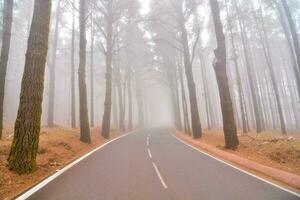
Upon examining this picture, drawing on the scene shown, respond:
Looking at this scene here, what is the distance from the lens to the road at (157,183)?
6.00 meters

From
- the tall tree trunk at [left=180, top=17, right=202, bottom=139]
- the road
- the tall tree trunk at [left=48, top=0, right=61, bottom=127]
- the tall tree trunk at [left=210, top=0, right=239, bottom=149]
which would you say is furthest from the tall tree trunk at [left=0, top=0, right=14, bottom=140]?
the tall tree trunk at [left=180, top=17, right=202, bottom=139]

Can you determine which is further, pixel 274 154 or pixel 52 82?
pixel 52 82

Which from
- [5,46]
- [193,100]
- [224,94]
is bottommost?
[224,94]

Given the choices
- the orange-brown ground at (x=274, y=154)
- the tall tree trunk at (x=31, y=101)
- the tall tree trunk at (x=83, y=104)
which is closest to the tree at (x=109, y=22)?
the tall tree trunk at (x=83, y=104)

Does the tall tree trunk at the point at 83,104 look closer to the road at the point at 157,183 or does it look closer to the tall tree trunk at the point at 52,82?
the road at the point at 157,183

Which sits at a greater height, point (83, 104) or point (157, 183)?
point (83, 104)

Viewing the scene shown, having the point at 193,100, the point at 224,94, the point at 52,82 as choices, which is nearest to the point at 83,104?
the point at 224,94

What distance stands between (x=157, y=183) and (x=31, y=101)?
4.39 meters

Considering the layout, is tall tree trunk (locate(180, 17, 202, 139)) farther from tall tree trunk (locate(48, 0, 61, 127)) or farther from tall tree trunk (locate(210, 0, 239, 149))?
tall tree trunk (locate(48, 0, 61, 127))

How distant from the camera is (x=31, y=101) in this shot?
7.88 meters

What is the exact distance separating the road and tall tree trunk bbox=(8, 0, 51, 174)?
1.18 metres

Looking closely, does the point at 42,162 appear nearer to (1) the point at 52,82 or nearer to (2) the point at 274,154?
(2) the point at 274,154

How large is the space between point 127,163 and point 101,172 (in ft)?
6.16

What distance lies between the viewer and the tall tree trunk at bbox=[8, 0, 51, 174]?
7.51 metres
